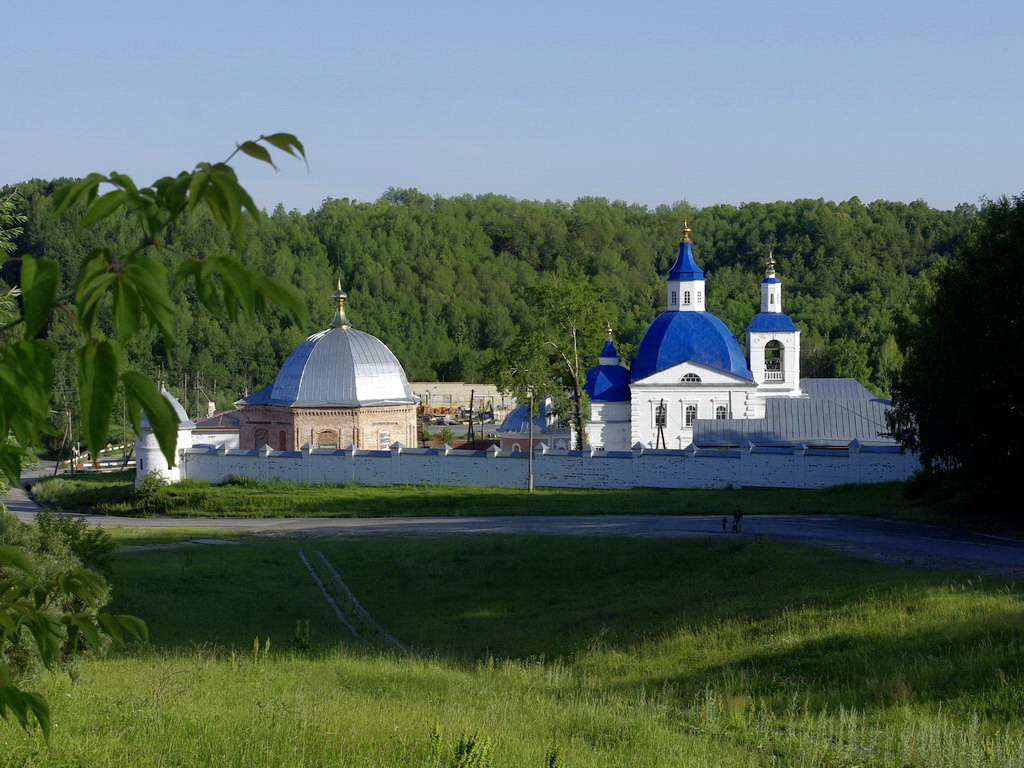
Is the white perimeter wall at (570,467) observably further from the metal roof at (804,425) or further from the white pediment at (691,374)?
the white pediment at (691,374)

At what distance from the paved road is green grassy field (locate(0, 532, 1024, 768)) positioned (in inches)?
54.4

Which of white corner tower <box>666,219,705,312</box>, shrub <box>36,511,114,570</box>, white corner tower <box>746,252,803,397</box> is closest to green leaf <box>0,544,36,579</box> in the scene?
shrub <box>36,511,114,570</box>

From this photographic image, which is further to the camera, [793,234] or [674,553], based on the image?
[793,234]

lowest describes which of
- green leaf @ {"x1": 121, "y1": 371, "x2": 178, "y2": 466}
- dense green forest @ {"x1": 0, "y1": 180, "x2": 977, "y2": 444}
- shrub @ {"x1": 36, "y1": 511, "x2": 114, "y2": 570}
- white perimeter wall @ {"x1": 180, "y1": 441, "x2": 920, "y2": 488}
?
shrub @ {"x1": 36, "y1": 511, "x2": 114, "y2": 570}

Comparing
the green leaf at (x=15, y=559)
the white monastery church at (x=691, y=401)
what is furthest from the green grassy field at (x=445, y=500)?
the green leaf at (x=15, y=559)

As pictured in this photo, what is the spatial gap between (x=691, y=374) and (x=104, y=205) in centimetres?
4158

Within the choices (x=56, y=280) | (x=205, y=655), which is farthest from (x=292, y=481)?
(x=56, y=280)

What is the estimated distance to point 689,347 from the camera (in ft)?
145

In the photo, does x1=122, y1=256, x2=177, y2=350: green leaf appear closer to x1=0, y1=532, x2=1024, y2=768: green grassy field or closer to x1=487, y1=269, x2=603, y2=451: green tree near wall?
x1=0, y1=532, x2=1024, y2=768: green grassy field

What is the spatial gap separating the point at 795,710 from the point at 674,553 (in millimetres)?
12284

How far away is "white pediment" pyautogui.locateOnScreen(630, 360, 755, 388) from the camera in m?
43.2

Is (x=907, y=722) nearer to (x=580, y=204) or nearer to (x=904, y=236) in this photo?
(x=904, y=236)

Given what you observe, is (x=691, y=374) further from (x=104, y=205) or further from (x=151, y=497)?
(x=104, y=205)

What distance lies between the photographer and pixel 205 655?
11.4 meters
